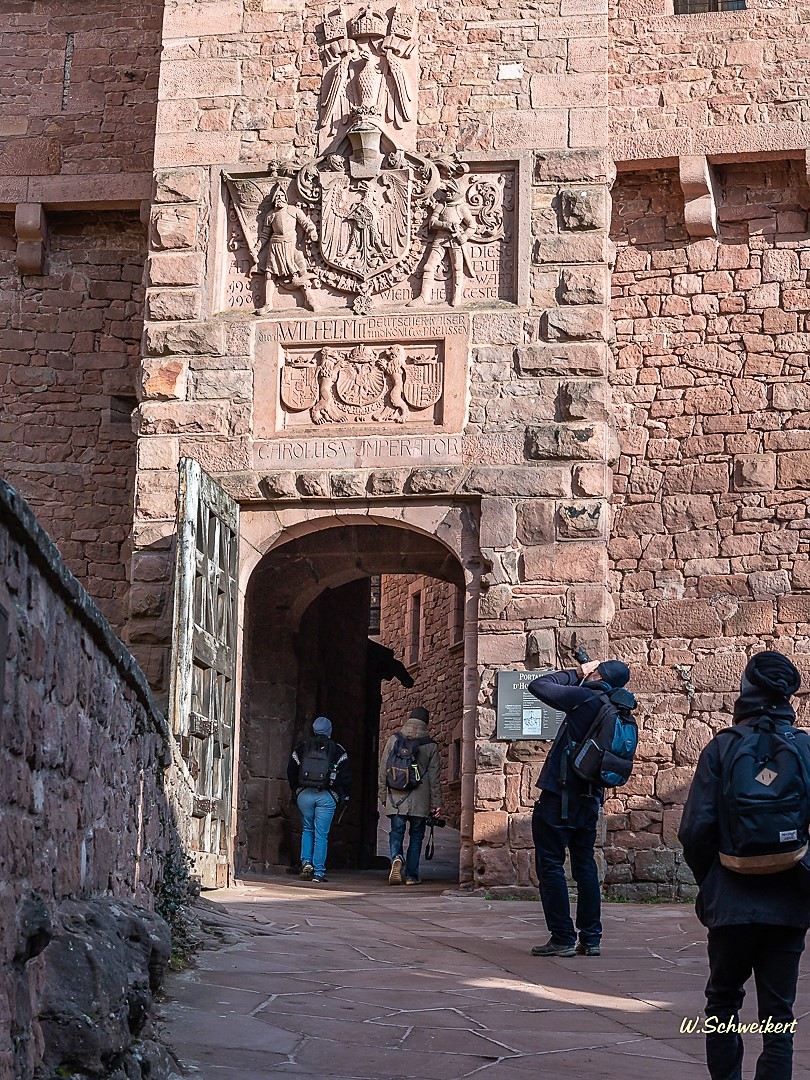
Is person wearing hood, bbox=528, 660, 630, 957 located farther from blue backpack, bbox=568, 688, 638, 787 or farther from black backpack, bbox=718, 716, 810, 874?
black backpack, bbox=718, 716, 810, 874

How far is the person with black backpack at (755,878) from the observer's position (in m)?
3.87

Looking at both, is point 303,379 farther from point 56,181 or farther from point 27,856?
point 27,856

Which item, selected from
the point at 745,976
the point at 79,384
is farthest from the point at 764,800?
the point at 79,384

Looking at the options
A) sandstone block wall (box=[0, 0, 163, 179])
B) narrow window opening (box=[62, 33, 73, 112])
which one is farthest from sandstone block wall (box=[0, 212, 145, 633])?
narrow window opening (box=[62, 33, 73, 112])

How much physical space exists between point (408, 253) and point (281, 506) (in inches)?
75.2

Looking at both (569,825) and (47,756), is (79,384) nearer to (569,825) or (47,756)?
(569,825)

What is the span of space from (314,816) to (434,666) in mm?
8639

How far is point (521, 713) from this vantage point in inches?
381

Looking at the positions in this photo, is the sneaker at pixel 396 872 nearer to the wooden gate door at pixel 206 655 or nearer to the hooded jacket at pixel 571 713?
the wooden gate door at pixel 206 655

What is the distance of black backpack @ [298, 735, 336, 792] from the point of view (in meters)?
11.0

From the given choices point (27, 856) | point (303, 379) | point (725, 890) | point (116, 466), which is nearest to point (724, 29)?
point (303, 379)

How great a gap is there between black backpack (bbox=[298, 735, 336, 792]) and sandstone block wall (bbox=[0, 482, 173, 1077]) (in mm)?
5981

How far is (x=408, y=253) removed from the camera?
34.2 ft

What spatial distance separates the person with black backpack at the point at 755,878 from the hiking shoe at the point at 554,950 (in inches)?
103
